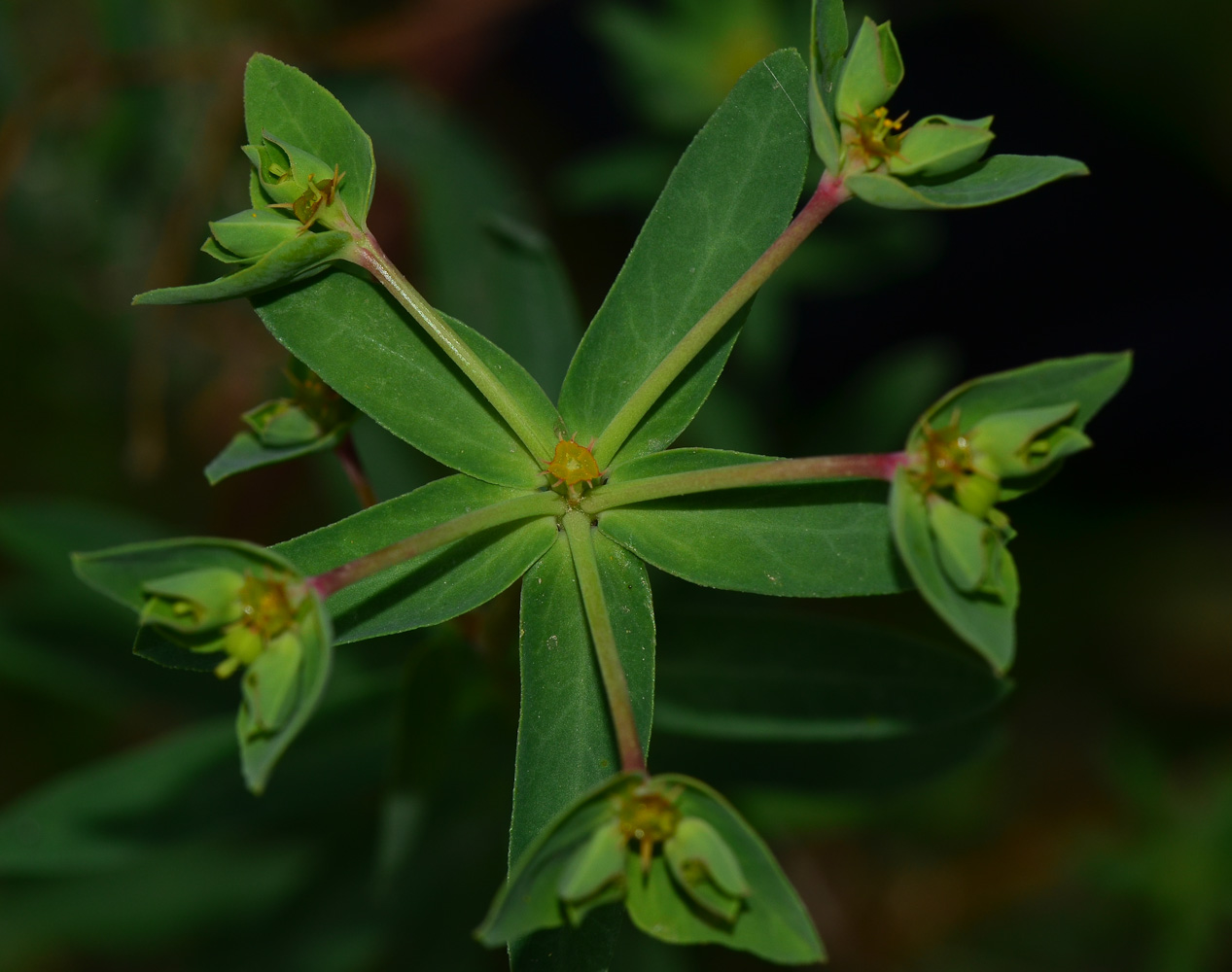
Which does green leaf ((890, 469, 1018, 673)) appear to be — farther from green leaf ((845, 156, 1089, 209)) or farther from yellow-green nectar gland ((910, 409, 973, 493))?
green leaf ((845, 156, 1089, 209))

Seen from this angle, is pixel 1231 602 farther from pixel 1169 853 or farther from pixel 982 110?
pixel 982 110

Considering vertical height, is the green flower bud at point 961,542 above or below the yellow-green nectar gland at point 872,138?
below

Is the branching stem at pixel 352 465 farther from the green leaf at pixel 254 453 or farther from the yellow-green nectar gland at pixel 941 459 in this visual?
the yellow-green nectar gland at pixel 941 459

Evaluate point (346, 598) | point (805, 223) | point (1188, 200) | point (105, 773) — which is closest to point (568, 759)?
point (346, 598)

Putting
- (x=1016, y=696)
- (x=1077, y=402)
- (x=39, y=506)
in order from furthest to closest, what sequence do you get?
(x=1016, y=696), (x=39, y=506), (x=1077, y=402)

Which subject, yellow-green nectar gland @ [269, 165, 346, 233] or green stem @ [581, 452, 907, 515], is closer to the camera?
green stem @ [581, 452, 907, 515]

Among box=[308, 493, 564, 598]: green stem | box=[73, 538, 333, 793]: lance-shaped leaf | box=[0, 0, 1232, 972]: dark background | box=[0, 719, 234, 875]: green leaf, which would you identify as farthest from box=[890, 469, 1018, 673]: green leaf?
box=[0, 0, 1232, 972]: dark background

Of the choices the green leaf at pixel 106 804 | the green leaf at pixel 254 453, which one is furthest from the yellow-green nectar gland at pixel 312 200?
the green leaf at pixel 106 804
